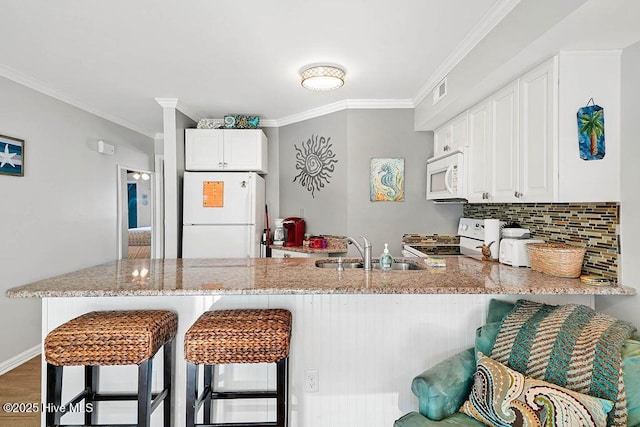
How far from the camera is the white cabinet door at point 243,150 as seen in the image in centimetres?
379

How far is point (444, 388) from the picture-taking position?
143cm

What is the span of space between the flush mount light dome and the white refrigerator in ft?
4.26

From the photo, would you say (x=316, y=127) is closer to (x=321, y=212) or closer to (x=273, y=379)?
(x=321, y=212)

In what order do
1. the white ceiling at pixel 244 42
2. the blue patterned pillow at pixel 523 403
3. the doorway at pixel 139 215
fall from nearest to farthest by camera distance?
the blue patterned pillow at pixel 523 403
the white ceiling at pixel 244 42
the doorway at pixel 139 215

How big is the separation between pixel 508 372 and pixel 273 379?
3.78 feet

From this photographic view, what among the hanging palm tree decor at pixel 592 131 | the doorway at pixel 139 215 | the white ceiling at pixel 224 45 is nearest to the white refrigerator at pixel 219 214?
the white ceiling at pixel 224 45

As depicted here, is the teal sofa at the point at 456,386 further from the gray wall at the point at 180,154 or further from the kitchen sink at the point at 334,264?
the gray wall at the point at 180,154

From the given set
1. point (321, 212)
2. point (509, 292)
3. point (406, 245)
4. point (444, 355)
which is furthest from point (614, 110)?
point (321, 212)

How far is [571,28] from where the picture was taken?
4.84ft

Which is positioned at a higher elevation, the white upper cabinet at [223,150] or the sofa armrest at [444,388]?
the white upper cabinet at [223,150]

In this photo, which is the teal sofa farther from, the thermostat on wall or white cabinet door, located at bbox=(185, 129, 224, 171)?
the thermostat on wall

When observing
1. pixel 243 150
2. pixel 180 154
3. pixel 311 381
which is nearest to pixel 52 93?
pixel 180 154

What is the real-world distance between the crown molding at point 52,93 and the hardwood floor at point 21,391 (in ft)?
8.01

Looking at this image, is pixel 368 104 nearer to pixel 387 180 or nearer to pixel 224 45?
pixel 387 180
